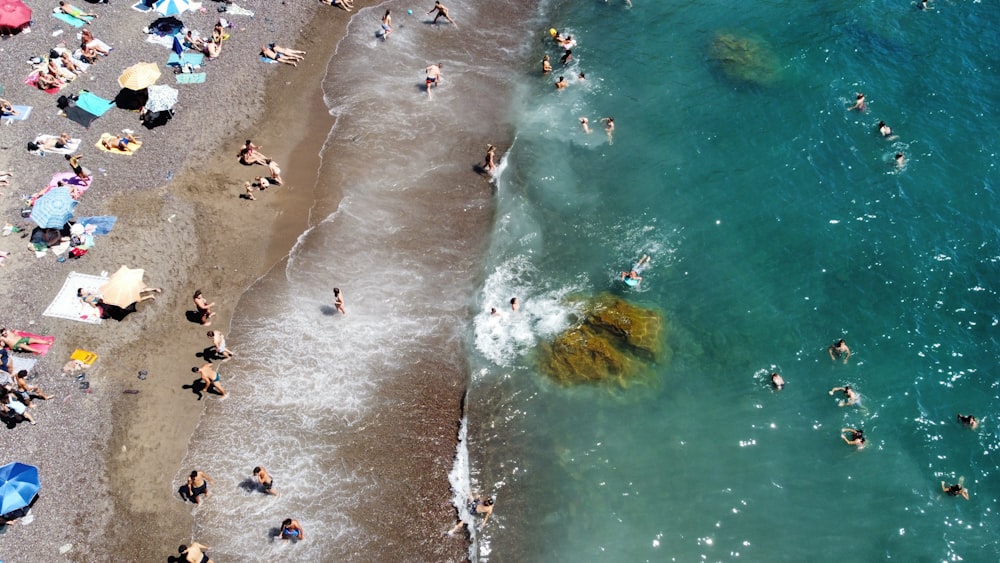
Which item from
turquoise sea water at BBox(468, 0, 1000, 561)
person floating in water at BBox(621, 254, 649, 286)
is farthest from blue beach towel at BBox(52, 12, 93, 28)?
person floating in water at BBox(621, 254, 649, 286)

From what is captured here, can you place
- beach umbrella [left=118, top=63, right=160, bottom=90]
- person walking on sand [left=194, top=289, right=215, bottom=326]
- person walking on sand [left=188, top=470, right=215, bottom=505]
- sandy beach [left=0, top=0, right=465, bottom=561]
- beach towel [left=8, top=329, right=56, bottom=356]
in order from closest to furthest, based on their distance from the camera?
1. person walking on sand [left=188, top=470, right=215, bottom=505]
2. sandy beach [left=0, top=0, right=465, bottom=561]
3. beach towel [left=8, top=329, right=56, bottom=356]
4. person walking on sand [left=194, top=289, right=215, bottom=326]
5. beach umbrella [left=118, top=63, right=160, bottom=90]

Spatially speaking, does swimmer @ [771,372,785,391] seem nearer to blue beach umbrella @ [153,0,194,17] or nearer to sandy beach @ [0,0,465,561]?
sandy beach @ [0,0,465,561]

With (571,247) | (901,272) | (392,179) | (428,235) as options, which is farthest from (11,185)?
(901,272)

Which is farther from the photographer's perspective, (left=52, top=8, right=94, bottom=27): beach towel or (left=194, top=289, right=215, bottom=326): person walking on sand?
(left=52, top=8, right=94, bottom=27): beach towel

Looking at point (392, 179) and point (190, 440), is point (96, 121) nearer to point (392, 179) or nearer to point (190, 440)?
point (392, 179)

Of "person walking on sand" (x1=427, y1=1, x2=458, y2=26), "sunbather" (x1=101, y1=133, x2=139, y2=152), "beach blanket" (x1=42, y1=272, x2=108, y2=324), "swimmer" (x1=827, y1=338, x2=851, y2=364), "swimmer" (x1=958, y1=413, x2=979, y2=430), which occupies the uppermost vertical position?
"person walking on sand" (x1=427, y1=1, x2=458, y2=26)

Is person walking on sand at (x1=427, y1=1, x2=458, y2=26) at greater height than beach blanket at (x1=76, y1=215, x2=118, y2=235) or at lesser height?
greater

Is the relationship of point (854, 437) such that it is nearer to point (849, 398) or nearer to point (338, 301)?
point (849, 398)

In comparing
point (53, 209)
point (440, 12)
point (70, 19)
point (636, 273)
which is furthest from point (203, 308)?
point (440, 12)
